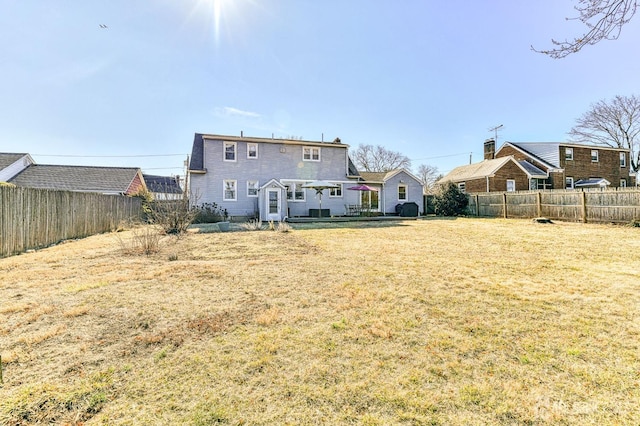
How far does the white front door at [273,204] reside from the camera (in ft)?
61.8

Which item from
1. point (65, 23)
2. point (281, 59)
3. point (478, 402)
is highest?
point (281, 59)

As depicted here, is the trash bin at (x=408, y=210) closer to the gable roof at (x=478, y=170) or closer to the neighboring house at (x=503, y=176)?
the neighboring house at (x=503, y=176)

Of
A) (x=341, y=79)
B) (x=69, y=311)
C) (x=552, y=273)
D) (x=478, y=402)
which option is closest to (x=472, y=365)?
(x=478, y=402)

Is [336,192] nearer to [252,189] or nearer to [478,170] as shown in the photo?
[252,189]

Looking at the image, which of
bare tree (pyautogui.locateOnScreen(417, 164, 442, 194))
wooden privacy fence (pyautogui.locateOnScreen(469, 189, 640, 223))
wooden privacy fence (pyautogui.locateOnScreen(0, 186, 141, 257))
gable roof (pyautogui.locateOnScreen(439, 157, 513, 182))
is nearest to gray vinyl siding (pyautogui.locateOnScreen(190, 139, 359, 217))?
wooden privacy fence (pyautogui.locateOnScreen(0, 186, 141, 257))

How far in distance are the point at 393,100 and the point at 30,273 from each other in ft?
64.1

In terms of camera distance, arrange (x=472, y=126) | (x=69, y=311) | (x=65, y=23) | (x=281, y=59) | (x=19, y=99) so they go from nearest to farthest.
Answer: (x=69, y=311)
(x=65, y=23)
(x=281, y=59)
(x=19, y=99)
(x=472, y=126)

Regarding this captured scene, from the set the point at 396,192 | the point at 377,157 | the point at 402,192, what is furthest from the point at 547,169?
the point at 377,157

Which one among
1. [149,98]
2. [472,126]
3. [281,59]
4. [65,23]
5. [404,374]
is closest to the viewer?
[404,374]

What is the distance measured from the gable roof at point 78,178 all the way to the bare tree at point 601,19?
1086 inches

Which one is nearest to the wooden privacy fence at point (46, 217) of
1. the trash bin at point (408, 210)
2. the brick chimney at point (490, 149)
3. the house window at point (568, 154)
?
the trash bin at point (408, 210)

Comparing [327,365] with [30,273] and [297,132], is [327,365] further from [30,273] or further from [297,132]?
Result: [297,132]

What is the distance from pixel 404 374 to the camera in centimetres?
232

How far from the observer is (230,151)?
19422mm
